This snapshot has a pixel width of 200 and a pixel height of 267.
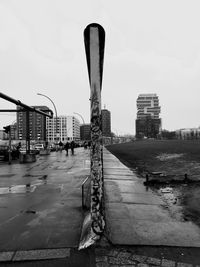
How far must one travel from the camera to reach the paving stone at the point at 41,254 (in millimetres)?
3360

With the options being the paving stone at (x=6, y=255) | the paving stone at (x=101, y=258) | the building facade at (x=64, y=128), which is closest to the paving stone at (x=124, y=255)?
the paving stone at (x=101, y=258)

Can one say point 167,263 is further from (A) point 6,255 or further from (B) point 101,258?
(A) point 6,255

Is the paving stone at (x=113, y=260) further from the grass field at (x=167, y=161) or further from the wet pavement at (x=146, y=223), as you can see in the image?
the grass field at (x=167, y=161)

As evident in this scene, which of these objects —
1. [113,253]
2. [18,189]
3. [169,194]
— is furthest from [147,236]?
[18,189]

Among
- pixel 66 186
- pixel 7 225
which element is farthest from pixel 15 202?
pixel 66 186

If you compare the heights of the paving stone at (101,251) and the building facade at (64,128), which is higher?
the building facade at (64,128)

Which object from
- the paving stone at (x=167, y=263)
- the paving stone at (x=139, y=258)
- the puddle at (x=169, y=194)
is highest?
the paving stone at (x=139, y=258)

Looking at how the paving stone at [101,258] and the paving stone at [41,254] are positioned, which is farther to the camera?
the paving stone at [41,254]

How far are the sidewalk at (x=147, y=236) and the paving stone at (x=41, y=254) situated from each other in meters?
0.55

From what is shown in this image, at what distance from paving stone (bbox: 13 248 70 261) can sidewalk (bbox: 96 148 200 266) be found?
0.55 meters

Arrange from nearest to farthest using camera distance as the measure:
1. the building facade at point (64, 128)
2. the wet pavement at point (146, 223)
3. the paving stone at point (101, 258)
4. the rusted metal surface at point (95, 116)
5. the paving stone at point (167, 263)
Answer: the paving stone at point (167, 263) < the paving stone at point (101, 258) < the rusted metal surface at point (95, 116) < the wet pavement at point (146, 223) < the building facade at point (64, 128)

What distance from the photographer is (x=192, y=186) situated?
28.9 feet

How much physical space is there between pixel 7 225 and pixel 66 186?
400cm

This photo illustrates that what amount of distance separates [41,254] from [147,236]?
6.04ft
